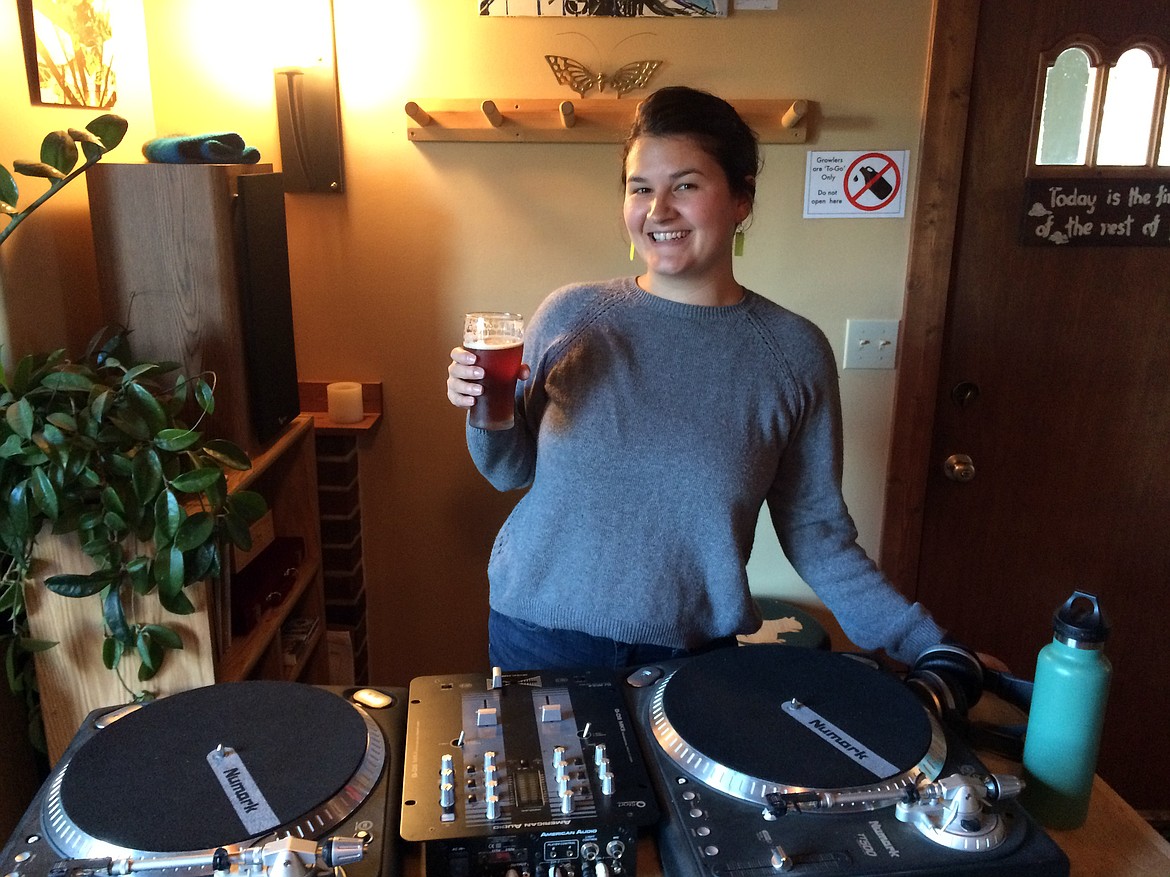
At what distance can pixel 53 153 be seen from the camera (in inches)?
50.4

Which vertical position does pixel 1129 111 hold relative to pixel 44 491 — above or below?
above

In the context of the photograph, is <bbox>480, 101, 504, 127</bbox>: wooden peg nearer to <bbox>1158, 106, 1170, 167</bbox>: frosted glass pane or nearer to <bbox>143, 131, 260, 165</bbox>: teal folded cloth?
<bbox>143, 131, 260, 165</bbox>: teal folded cloth

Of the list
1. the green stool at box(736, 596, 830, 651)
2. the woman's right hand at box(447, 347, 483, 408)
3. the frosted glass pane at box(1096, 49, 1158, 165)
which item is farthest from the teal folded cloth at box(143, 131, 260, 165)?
the frosted glass pane at box(1096, 49, 1158, 165)

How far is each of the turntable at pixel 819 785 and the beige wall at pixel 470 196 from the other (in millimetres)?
1353

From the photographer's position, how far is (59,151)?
128 cm

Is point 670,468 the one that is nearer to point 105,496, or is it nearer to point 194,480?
point 194,480

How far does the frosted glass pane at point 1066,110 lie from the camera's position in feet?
→ 6.77

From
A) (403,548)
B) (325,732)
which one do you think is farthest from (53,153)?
(403,548)

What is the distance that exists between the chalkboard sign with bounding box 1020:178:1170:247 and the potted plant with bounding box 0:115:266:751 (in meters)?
1.77

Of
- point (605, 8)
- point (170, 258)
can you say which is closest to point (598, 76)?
point (605, 8)

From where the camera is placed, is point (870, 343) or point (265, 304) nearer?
point (265, 304)

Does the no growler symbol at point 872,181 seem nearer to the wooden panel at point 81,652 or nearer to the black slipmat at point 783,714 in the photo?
the black slipmat at point 783,714

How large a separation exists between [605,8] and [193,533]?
138 cm

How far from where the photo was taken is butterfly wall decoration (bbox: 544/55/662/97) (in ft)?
6.61
